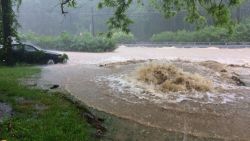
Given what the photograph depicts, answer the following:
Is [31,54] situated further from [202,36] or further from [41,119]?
[202,36]

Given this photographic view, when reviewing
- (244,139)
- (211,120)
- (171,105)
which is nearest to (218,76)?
(171,105)

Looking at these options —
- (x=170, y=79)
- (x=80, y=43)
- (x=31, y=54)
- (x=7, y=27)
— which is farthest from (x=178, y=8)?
(x=80, y=43)

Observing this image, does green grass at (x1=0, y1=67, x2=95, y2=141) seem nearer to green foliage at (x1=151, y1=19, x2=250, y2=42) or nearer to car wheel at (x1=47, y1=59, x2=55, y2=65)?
car wheel at (x1=47, y1=59, x2=55, y2=65)

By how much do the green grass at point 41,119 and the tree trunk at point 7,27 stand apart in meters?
10.2

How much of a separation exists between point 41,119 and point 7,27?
47.7 ft

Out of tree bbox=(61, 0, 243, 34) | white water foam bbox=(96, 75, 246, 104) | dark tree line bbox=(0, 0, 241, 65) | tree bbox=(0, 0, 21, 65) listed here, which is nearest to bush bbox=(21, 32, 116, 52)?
tree bbox=(0, 0, 21, 65)

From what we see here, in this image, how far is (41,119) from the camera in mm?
9711

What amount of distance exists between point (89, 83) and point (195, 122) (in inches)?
311

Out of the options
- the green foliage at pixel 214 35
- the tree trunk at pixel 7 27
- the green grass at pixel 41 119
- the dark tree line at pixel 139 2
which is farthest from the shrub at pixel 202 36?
the green grass at pixel 41 119

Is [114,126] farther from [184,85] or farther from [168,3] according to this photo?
[168,3]

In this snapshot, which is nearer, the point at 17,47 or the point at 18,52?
the point at 18,52

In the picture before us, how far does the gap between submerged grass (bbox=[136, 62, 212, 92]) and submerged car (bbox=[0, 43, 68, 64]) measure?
762 cm

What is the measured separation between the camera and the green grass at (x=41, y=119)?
27.9 feet

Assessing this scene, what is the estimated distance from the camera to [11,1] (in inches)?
952
